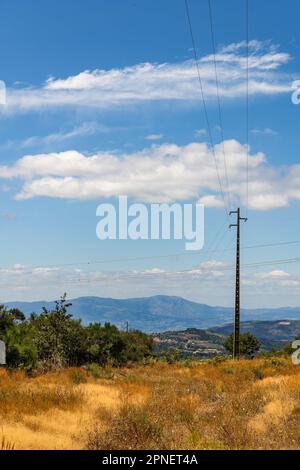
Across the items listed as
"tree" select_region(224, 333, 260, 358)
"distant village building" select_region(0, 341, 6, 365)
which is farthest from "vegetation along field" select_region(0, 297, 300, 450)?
"tree" select_region(224, 333, 260, 358)

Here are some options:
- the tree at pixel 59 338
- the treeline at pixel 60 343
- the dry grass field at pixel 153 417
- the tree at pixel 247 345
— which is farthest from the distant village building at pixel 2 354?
the tree at pixel 247 345

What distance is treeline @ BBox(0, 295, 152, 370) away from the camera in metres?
27.3

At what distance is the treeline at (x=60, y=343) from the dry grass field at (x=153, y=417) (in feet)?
17.3

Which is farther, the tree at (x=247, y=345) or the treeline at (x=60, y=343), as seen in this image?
the tree at (x=247, y=345)

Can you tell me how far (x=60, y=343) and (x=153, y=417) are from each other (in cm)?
2115

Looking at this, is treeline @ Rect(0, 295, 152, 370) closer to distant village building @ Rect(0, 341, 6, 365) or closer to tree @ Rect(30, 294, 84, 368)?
tree @ Rect(30, 294, 84, 368)

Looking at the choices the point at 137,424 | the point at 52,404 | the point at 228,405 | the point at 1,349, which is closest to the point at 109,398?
the point at 52,404

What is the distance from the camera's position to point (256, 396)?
57.2 feet

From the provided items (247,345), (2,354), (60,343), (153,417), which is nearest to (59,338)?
(60,343)

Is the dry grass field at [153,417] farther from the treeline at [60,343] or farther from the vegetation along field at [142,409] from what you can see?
the treeline at [60,343]

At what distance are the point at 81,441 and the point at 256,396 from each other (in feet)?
28.0

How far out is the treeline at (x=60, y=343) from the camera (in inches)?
1075

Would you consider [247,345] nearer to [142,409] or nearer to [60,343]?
[60,343]
